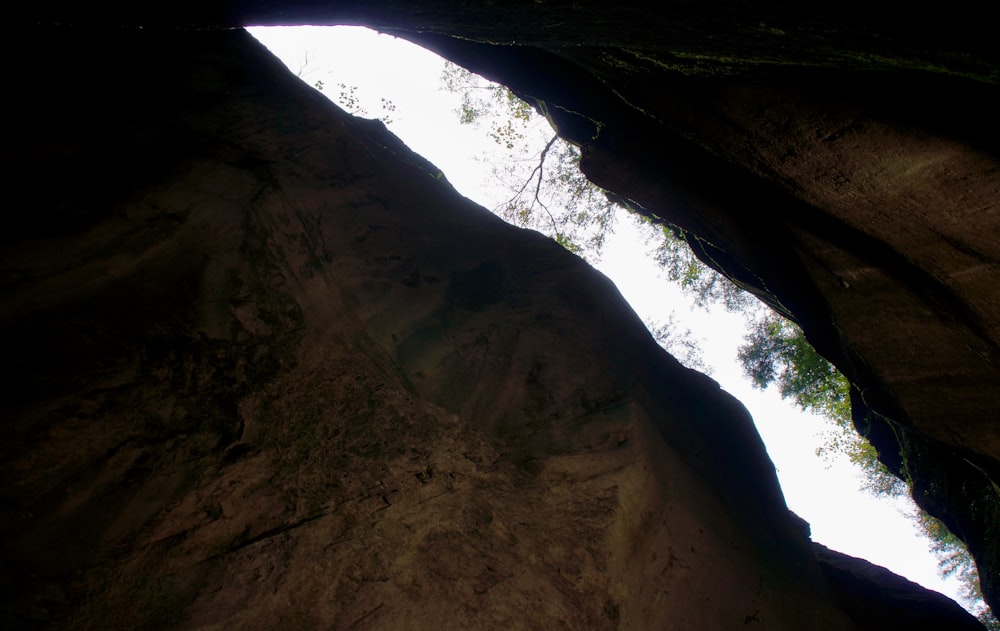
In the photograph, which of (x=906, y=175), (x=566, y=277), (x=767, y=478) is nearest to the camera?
(x=906, y=175)

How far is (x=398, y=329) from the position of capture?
4805 millimetres

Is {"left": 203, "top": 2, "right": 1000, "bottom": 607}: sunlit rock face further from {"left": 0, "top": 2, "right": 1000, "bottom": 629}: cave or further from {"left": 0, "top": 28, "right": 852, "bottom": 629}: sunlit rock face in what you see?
{"left": 0, "top": 28, "right": 852, "bottom": 629}: sunlit rock face

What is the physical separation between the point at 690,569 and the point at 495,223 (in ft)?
15.0

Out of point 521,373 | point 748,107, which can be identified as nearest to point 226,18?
point 521,373

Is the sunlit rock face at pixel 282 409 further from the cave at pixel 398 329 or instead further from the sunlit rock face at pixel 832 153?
the sunlit rock face at pixel 832 153

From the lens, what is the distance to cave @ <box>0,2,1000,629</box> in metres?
3.05

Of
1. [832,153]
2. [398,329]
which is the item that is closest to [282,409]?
[398,329]

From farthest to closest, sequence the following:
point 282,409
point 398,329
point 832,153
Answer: point 398,329
point 832,153
point 282,409

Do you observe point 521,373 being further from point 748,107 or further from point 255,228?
point 748,107

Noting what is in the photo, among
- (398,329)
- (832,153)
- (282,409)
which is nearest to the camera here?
(282,409)

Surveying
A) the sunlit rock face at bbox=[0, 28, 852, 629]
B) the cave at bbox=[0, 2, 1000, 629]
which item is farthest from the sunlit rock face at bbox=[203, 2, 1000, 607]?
the sunlit rock face at bbox=[0, 28, 852, 629]

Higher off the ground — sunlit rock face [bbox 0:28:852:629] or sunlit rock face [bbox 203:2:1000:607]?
sunlit rock face [bbox 203:2:1000:607]

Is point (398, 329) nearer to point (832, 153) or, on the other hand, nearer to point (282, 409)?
point (282, 409)

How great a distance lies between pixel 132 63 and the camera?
473 cm
